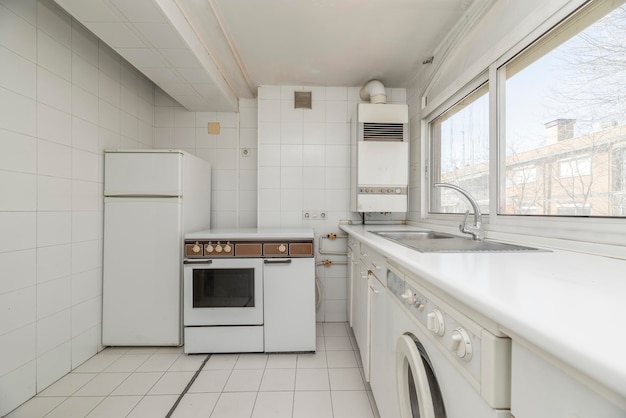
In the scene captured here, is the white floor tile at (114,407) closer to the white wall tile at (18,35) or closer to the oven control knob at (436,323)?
the oven control knob at (436,323)

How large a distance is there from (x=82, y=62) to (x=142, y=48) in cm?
56

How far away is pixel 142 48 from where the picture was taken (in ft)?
5.32

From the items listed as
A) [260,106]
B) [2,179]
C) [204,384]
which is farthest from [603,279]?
[260,106]

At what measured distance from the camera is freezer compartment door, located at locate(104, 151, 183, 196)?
1968mm

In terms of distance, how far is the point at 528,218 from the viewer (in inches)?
47.7

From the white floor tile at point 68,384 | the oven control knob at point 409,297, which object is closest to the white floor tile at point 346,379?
the oven control knob at point 409,297

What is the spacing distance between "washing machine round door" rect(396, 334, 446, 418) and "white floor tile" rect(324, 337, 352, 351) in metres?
1.19

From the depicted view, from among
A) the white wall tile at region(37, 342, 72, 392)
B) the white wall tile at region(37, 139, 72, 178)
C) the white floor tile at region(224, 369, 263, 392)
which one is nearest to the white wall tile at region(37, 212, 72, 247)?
the white wall tile at region(37, 139, 72, 178)

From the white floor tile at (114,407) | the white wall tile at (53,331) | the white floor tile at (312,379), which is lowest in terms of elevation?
the white floor tile at (114,407)

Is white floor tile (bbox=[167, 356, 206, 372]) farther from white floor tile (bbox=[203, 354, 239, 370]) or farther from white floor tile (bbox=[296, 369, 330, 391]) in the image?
white floor tile (bbox=[296, 369, 330, 391])

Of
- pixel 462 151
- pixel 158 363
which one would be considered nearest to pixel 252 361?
Answer: pixel 158 363

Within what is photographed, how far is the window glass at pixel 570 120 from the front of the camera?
3.01ft

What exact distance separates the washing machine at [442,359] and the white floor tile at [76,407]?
1.61 metres

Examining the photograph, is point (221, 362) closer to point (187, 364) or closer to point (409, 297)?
point (187, 364)
